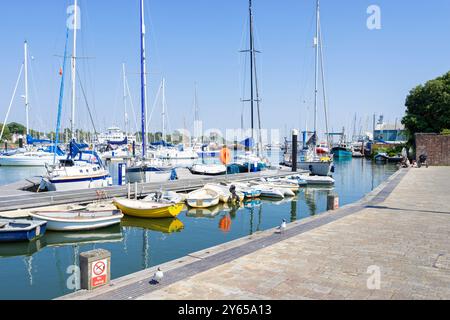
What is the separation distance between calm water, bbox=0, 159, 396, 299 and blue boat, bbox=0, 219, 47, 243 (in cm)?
26

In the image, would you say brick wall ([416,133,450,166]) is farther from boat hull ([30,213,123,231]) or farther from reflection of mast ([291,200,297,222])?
boat hull ([30,213,123,231])

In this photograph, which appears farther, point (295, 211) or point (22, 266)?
point (295, 211)

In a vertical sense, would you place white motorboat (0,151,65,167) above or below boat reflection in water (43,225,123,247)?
above

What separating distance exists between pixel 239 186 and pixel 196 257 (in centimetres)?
1669

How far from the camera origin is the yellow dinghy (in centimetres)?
1823

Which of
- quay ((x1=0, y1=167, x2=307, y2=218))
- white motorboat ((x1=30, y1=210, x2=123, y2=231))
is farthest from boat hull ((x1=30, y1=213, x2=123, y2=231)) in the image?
quay ((x1=0, y1=167, x2=307, y2=218))

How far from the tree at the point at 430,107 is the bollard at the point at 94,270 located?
191 feet

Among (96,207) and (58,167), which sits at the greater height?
(58,167)

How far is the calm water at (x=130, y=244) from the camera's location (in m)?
10.4

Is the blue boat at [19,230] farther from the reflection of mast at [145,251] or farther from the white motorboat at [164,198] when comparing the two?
the white motorboat at [164,198]

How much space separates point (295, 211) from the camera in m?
22.1

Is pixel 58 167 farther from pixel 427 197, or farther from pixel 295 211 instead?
pixel 427 197

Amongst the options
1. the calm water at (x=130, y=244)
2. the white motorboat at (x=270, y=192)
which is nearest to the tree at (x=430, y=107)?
the white motorboat at (x=270, y=192)

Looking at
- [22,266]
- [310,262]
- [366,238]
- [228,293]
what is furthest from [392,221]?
[22,266]
